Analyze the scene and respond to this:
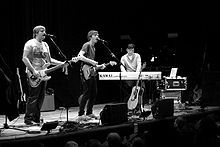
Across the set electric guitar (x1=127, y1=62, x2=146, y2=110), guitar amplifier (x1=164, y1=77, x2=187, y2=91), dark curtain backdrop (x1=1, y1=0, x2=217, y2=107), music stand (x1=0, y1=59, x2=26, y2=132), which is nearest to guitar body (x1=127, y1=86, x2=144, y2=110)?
electric guitar (x1=127, y1=62, x2=146, y2=110)

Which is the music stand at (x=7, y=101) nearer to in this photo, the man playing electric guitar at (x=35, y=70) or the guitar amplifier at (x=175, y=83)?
Result: the man playing electric guitar at (x=35, y=70)

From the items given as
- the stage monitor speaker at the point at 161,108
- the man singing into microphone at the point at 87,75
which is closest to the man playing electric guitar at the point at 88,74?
the man singing into microphone at the point at 87,75

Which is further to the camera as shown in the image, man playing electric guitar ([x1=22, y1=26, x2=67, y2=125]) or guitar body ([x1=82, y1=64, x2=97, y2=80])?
guitar body ([x1=82, y1=64, x2=97, y2=80])

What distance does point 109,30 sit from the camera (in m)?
14.7

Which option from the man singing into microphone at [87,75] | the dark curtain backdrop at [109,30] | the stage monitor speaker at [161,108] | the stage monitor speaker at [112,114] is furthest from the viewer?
the dark curtain backdrop at [109,30]

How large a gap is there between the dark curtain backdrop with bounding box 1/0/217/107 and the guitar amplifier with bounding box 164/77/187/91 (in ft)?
3.14

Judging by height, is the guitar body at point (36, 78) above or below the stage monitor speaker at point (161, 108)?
above

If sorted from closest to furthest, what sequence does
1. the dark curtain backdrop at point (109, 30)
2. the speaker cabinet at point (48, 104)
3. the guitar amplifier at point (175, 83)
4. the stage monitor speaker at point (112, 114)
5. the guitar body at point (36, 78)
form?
the stage monitor speaker at point (112, 114)
the guitar body at point (36, 78)
the dark curtain backdrop at point (109, 30)
the speaker cabinet at point (48, 104)
the guitar amplifier at point (175, 83)

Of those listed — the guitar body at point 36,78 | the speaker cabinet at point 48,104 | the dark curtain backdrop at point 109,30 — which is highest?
the dark curtain backdrop at point 109,30

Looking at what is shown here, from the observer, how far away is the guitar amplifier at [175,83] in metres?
12.1

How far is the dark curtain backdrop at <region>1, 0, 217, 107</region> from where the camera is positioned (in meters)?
11.4

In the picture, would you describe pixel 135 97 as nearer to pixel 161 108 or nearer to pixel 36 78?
pixel 161 108

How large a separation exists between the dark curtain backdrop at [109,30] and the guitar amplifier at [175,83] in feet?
3.14

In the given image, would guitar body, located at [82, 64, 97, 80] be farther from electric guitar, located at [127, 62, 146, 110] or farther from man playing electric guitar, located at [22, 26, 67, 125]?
electric guitar, located at [127, 62, 146, 110]
